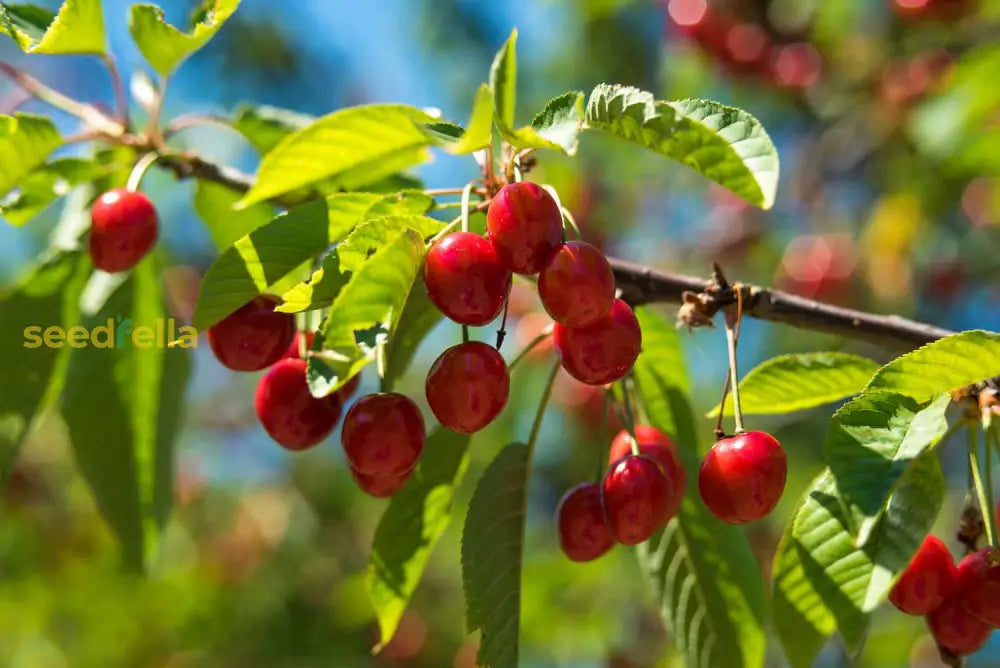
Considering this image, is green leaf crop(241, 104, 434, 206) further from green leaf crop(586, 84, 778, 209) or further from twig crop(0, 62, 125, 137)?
twig crop(0, 62, 125, 137)

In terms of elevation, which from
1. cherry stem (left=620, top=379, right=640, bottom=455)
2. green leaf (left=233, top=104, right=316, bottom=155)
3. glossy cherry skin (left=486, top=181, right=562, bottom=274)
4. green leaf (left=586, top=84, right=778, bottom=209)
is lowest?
cherry stem (left=620, top=379, right=640, bottom=455)

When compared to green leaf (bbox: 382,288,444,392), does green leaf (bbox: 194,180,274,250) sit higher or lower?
higher

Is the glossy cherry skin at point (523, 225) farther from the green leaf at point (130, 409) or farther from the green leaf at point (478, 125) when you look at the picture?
the green leaf at point (130, 409)

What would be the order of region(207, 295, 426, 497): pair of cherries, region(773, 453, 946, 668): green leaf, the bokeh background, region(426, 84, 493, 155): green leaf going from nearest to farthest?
region(426, 84, 493, 155): green leaf < region(773, 453, 946, 668): green leaf < region(207, 295, 426, 497): pair of cherries < the bokeh background

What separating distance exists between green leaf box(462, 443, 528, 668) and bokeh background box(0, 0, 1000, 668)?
7.65ft

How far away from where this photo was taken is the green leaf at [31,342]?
1987 millimetres

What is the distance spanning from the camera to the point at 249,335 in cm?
157

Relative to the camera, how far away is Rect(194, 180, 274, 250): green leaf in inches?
85.1

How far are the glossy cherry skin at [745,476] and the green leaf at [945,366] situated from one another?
178 mm

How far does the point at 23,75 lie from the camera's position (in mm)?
2066

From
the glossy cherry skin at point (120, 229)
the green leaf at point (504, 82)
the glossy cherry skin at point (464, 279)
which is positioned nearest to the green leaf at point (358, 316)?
the glossy cherry skin at point (464, 279)

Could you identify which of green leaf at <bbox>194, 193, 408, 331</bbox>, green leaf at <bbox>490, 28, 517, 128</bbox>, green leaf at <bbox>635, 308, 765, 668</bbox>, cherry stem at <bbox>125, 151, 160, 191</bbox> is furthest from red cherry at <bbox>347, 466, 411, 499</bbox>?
cherry stem at <bbox>125, 151, 160, 191</bbox>

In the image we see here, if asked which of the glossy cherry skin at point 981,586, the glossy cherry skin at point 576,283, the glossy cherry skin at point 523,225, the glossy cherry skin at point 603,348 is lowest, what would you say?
the glossy cherry skin at point 981,586

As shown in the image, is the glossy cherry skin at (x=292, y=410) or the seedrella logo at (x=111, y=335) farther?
the seedrella logo at (x=111, y=335)
